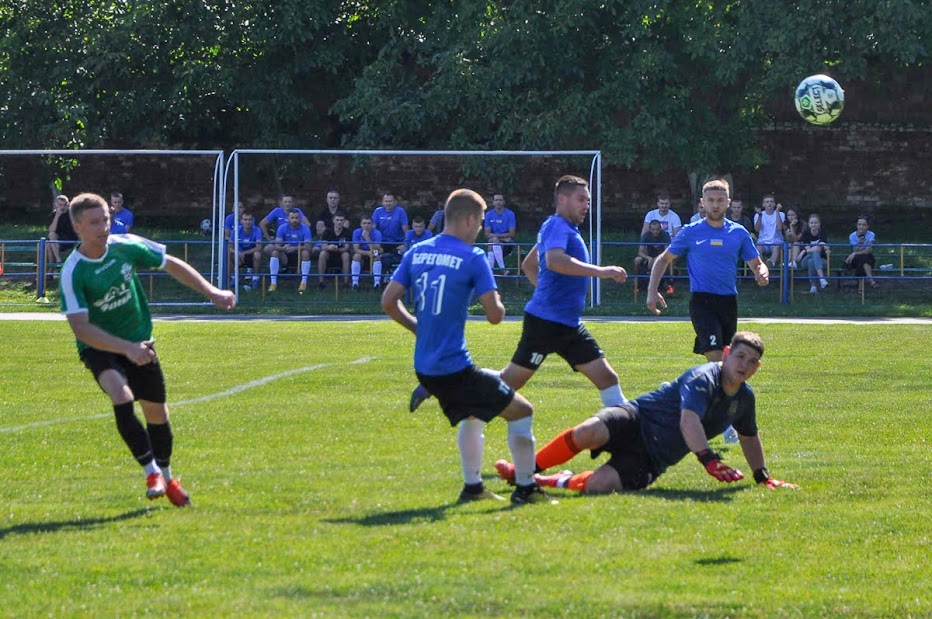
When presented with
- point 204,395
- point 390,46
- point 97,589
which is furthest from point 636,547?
point 390,46

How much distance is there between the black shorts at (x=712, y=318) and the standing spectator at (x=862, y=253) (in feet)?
49.1

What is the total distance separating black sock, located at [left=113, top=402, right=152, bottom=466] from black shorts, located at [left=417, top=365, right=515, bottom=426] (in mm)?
1589

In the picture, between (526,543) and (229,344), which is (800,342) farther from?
(526,543)

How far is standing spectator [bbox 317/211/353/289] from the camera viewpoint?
998 inches

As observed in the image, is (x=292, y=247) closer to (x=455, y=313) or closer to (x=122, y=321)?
(x=122, y=321)

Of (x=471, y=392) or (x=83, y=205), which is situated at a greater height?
(x=83, y=205)

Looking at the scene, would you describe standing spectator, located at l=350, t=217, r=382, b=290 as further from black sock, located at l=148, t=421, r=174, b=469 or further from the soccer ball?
black sock, located at l=148, t=421, r=174, b=469

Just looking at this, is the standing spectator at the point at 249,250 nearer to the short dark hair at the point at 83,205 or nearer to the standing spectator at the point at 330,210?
the standing spectator at the point at 330,210

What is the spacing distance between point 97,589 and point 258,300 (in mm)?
19487

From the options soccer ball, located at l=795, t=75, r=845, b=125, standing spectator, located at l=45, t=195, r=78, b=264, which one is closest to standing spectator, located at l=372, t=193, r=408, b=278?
standing spectator, located at l=45, t=195, r=78, b=264

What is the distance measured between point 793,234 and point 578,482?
60.7 ft

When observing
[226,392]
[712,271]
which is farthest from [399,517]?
[226,392]

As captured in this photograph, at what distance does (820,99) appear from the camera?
20703 millimetres

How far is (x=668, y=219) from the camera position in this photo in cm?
2577
